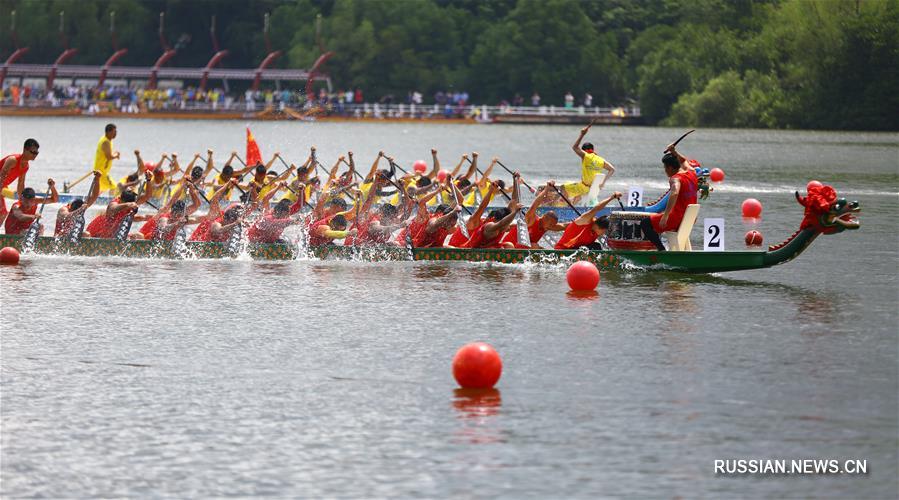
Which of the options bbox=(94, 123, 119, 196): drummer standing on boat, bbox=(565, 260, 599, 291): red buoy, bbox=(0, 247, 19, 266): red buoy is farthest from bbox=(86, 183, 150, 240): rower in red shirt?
bbox=(565, 260, 599, 291): red buoy

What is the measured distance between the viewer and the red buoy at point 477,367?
13.6 meters

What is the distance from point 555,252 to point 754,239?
706 centimetres

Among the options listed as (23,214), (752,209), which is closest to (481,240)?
(23,214)

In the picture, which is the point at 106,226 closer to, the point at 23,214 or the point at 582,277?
the point at 23,214

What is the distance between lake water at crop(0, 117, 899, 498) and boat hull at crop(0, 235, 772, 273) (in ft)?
0.72

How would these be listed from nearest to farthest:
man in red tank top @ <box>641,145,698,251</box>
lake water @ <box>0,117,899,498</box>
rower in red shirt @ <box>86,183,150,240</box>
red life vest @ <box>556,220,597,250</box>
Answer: lake water @ <box>0,117,899,498</box> < man in red tank top @ <box>641,145,698,251</box> < red life vest @ <box>556,220,597,250</box> < rower in red shirt @ <box>86,183,150,240</box>

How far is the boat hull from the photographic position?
67.5 feet

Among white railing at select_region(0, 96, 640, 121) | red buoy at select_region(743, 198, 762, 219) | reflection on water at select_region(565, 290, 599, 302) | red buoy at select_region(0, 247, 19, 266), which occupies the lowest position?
reflection on water at select_region(565, 290, 599, 302)

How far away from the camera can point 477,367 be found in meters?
13.6

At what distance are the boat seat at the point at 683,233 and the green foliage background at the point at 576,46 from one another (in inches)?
2374

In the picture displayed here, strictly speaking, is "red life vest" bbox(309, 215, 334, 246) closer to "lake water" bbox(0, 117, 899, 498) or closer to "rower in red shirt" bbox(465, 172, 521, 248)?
"lake water" bbox(0, 117, 899, 498)

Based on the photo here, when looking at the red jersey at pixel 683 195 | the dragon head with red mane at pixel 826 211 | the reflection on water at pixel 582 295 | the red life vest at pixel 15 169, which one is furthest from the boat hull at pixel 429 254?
the reflection on water at pixel 582 295

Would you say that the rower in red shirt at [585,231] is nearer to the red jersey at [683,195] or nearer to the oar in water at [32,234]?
the red jersey at [683,195]

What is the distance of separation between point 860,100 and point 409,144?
26.6m
